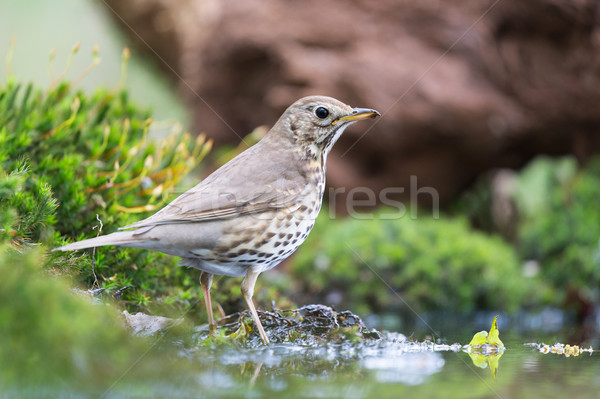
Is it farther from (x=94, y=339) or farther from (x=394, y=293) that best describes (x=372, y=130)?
(x=94, y=339)

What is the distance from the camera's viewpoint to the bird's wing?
4.12 metres

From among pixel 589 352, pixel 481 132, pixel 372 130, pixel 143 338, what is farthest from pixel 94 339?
pixel 481 132

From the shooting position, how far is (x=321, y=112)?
4.77 meters

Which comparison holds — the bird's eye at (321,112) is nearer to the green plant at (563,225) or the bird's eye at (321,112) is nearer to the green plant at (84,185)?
the green plant at (84,185)

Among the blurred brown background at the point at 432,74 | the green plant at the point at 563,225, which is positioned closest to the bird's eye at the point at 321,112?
the blurred brown background at the point at 432,74

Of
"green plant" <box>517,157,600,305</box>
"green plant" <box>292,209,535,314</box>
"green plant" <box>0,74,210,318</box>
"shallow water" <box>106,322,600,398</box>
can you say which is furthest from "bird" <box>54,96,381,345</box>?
"green plant" <box>517,157,600,305</box>

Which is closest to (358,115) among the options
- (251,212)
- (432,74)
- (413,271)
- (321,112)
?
(321,112)

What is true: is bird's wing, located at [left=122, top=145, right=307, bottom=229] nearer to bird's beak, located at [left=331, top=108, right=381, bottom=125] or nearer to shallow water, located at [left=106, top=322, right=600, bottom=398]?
bird's beak, located at [left=331, top=108, right=381, bottom=125]

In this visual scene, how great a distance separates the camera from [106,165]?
5.26 meters

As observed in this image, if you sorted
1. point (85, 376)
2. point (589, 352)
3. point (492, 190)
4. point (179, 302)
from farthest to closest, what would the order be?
point (492, 190) → point (179, 302) → point (589, 352) → point (85, 376)

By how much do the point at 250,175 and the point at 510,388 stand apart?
2276mm

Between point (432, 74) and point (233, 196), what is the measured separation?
15.6ft

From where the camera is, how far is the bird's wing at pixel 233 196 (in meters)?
4.12

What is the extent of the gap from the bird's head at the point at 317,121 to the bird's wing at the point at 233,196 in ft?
1.25
